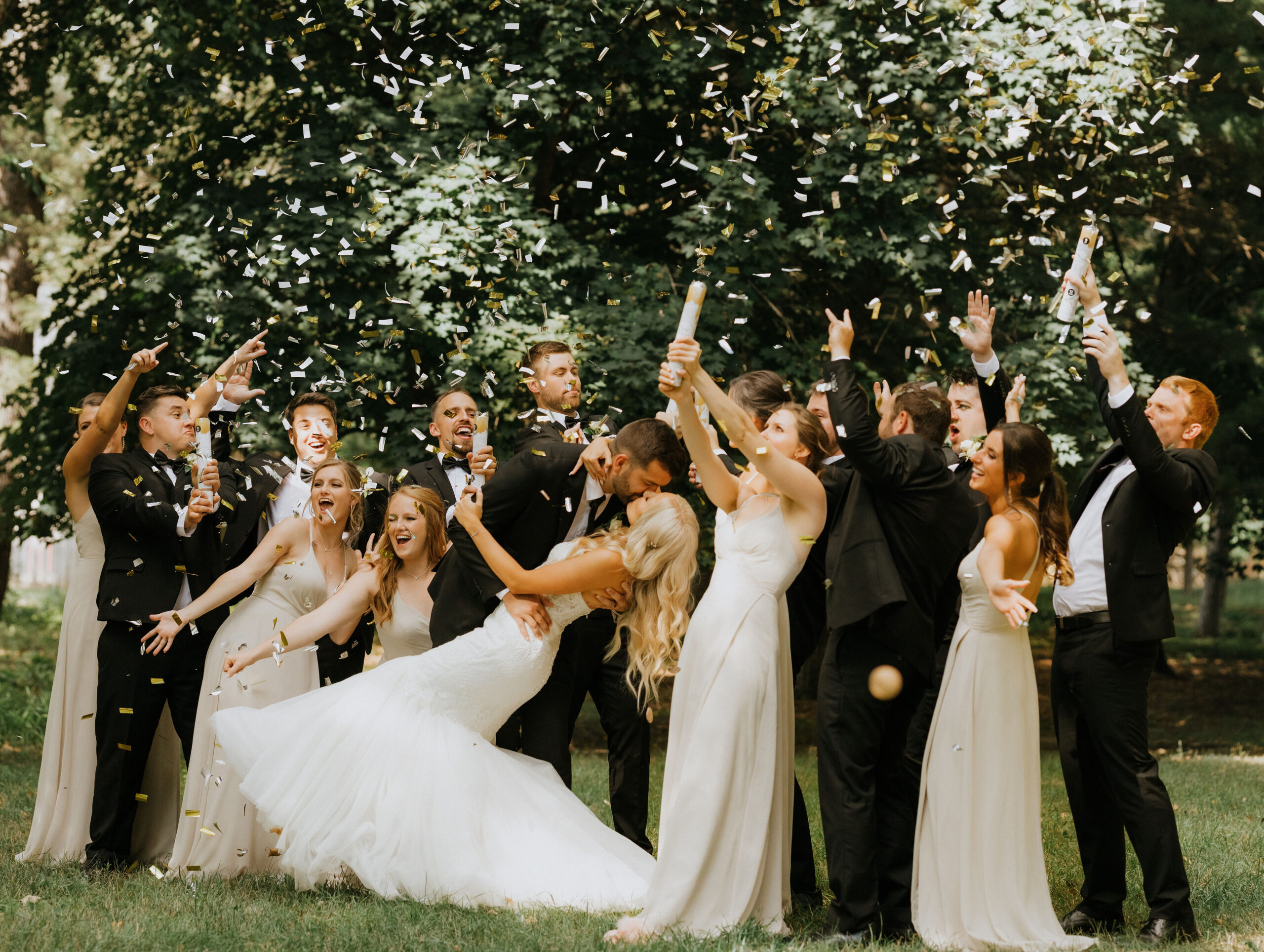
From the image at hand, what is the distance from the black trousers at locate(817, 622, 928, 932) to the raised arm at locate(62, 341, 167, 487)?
3.77 metres

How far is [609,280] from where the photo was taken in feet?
34.7

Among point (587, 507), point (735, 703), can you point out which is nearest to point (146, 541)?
point (587, 507)

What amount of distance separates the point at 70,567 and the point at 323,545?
28.9m

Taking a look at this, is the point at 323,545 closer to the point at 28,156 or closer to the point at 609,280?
the point at 609,280

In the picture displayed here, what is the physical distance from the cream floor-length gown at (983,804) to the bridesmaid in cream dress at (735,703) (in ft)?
1.92

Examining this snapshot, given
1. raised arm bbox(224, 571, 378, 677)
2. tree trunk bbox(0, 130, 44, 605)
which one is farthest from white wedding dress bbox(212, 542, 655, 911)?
tree trunk bbox(0, 130, 44, 605)

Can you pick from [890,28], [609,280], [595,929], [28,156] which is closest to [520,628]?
[595,929]

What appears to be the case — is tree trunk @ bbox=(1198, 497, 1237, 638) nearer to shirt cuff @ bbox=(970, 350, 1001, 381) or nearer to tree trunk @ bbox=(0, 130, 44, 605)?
shirt cuff @ bbox=(970, 350, 1001, 381)

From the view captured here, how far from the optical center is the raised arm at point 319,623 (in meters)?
5.85

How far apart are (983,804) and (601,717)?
2.06m

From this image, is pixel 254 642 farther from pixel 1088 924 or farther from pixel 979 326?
pixel 1088 924

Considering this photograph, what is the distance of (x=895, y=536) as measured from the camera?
4.98 metres

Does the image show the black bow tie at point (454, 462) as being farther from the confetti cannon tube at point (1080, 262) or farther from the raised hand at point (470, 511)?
the confetti cannon tube at point (1080, 262)

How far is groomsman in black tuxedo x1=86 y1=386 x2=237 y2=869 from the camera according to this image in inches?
243
